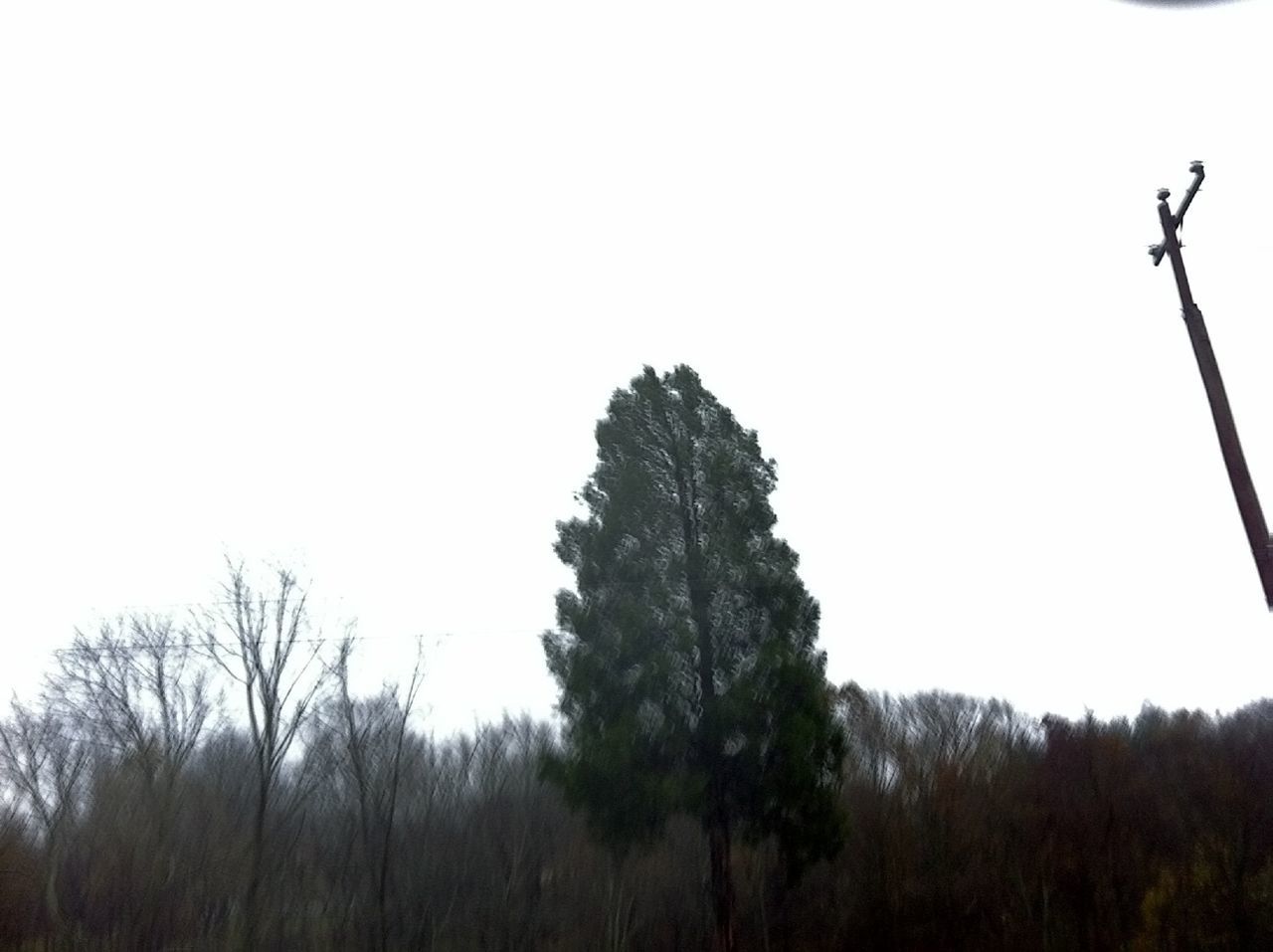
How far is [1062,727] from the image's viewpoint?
4378 cm

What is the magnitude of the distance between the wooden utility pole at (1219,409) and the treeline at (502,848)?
16.0m

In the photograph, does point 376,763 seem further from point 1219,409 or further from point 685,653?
point 1219,409

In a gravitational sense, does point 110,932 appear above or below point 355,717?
below

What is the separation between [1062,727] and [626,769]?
2939cm

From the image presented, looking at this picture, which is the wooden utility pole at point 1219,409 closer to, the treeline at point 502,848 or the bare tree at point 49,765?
the treeline at point 502,848

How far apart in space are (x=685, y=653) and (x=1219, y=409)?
47.0 ft

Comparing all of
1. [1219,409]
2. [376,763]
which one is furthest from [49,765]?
[1219,409]

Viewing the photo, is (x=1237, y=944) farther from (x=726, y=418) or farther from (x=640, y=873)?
(x=726, y=418)

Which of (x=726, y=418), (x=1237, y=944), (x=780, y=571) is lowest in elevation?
(x=1237, y=944)

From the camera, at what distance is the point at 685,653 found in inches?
847

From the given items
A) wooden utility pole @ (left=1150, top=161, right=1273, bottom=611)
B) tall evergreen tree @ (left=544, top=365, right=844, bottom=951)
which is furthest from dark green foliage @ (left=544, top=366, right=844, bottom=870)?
wooden utility pole @ (left=1150, top=161, right=1273, bottom=611)

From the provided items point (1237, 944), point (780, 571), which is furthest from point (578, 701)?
point (1237, 944)

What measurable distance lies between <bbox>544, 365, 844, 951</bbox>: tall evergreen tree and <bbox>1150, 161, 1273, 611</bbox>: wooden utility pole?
13.5 meters

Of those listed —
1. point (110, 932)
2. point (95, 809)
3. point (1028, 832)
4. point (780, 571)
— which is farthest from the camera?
point (1028, 832)
